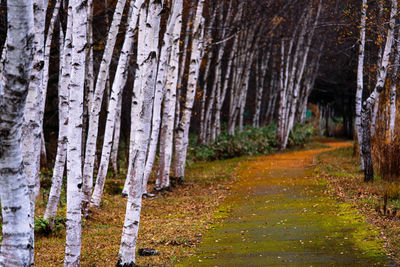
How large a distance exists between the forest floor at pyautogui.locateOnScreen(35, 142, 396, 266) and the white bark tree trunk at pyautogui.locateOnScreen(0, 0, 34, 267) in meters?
3.29

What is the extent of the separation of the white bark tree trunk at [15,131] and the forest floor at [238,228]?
130 inches

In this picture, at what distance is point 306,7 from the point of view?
84.2ft

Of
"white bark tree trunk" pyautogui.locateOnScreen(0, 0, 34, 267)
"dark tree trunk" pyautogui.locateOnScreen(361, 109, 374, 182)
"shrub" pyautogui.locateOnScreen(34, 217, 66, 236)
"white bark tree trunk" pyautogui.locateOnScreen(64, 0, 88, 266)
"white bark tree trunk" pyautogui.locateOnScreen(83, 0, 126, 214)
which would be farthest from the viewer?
"dark tree trunk" pyautogui.locateOnScreen(361, 109, 374, 182)

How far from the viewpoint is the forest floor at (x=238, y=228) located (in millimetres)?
7281

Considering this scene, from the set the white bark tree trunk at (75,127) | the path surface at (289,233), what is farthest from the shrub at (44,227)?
the white bark tree trunk at (75,127)

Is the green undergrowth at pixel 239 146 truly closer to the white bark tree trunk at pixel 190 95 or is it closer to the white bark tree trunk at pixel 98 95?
the white bark tree trunk at pixel 190 95

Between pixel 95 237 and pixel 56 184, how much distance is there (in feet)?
4.23

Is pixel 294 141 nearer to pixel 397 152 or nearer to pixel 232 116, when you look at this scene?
pixel 232 116

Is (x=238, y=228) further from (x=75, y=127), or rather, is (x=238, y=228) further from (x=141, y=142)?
(x=75, y=127)

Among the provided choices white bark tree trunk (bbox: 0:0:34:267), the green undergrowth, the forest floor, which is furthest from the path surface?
the green undergrowth

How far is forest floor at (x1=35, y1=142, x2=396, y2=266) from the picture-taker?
7281mm

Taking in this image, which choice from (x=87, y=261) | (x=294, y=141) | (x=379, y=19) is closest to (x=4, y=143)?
(x=87, y=261)

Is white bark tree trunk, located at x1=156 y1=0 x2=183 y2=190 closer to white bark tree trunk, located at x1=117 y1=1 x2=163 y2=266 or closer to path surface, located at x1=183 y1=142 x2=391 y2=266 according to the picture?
path surface, located at x1=183 y1=142 x2=391 y2=266

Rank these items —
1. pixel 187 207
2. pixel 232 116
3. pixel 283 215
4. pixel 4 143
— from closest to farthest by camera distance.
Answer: pixel 4 143
pixel 283 215
pixel 187 207
pixel 232 116
